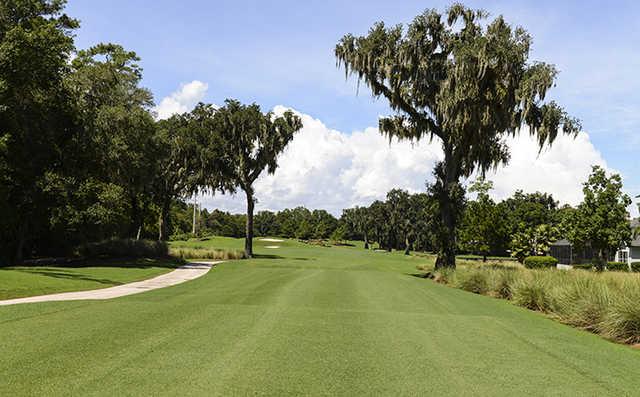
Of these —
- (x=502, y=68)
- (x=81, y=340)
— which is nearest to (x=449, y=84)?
(x=502, y=68)

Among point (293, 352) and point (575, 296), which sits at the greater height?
point (575, 296)

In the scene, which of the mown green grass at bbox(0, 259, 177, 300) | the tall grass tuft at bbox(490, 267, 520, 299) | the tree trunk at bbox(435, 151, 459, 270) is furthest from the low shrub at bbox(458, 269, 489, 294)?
the mown green grass at bbox(0, 259, 177, 300)

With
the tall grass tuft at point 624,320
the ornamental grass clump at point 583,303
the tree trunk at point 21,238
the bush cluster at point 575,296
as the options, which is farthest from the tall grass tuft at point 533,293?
the tree trunk at point 21,238

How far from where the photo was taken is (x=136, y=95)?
3456 centimetres

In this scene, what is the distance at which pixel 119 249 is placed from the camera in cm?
2978

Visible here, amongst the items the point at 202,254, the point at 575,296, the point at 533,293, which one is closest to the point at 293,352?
the point at 575,296

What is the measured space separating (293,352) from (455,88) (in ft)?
59.7

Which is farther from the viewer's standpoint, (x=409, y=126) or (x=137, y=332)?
(x=409, y=126)

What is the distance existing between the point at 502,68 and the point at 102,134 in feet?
70.4

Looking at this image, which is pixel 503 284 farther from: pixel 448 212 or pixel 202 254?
pixel 202 254

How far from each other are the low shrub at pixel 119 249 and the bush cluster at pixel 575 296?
20973 mm

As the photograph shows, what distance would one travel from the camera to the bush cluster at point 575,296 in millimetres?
9508

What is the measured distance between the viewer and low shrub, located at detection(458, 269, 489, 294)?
56.7 ft

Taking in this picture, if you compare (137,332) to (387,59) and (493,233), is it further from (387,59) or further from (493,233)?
(493,233)
